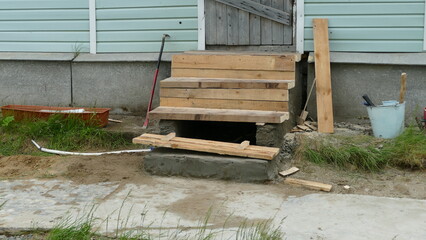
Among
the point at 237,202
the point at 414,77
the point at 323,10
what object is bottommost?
the point at 237,202

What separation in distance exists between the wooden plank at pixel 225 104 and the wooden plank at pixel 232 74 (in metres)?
0.47

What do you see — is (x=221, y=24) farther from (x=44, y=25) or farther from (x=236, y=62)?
(x=44, y=25)

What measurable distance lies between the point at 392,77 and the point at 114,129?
11.3ft

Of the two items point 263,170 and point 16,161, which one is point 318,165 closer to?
point 263,170

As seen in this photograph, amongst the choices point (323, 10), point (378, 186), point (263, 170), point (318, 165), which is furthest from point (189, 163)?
point (323, 10)

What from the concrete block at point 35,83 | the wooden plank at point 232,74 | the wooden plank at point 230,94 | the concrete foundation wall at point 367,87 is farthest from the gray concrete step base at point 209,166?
the concrete block at point 35,83

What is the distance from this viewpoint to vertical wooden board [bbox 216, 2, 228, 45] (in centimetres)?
829

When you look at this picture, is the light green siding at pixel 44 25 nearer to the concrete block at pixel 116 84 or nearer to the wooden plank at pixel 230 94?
the concrete block at pixel 116 84

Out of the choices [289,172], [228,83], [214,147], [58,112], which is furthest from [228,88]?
[58,112]

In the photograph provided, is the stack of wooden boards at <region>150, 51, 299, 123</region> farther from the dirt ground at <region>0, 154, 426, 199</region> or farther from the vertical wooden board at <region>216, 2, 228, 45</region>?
the vertical wooden board at <region>216, 2, 228, 45</region>

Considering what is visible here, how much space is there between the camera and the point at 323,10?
7941 mm

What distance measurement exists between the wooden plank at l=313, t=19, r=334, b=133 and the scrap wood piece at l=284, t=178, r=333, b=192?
1.41 meters

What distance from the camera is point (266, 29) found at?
8.19 m

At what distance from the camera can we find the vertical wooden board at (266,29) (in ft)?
26.8
